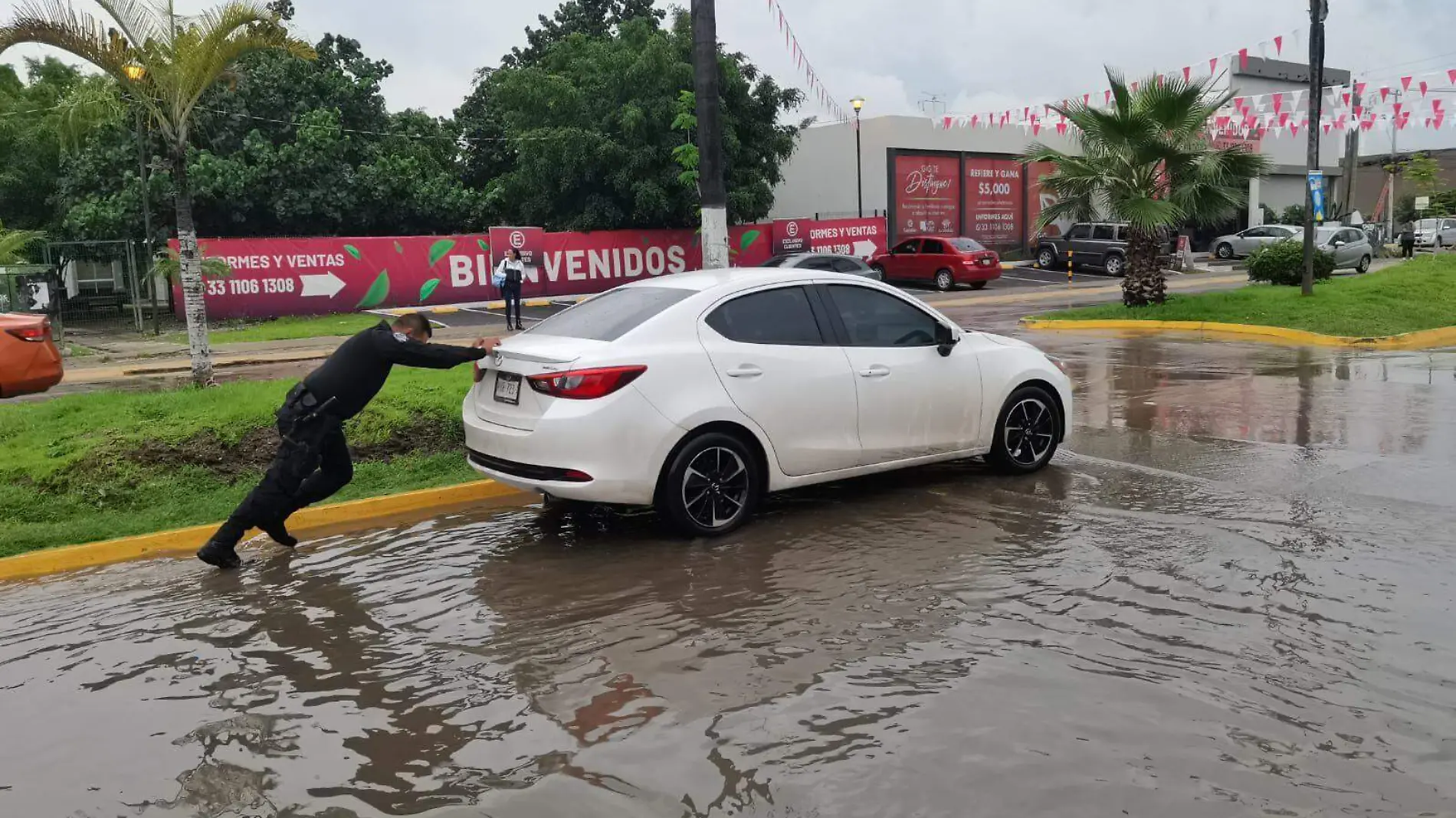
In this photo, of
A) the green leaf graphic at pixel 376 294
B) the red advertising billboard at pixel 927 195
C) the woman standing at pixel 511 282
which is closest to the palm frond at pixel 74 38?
the woman standing at pixel 511 282

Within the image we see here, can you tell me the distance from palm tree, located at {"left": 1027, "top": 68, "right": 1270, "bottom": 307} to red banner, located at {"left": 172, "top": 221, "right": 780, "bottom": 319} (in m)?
15.2

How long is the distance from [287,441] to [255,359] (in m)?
13.2

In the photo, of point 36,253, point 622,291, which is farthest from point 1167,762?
point 36,253

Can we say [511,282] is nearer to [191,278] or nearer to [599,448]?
[191,278]

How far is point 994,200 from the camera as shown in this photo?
44375mm

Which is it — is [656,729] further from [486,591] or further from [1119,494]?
[1119,494]

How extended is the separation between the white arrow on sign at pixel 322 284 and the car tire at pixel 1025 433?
24.0m

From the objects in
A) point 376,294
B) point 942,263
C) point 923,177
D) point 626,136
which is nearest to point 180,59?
point 376,294

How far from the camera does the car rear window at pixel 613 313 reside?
664 centimetres

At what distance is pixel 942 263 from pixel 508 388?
2849cm

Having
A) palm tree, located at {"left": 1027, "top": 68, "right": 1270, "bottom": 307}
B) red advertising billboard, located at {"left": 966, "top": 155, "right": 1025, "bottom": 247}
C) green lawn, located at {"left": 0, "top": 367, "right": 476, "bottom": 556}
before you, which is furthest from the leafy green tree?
green lawn, located at {"left": 0, "top": 367, "right": 476, "bottom": 556}

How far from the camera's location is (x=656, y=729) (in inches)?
161

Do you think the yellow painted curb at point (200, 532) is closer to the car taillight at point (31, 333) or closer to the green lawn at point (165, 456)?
the green lawn at point (165, 456)

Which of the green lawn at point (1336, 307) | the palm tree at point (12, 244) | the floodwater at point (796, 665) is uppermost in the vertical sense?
the palm tree at point (12, 244)
